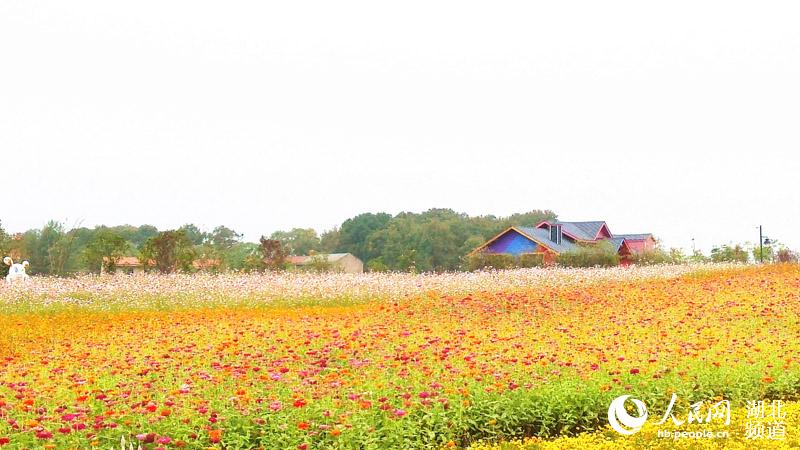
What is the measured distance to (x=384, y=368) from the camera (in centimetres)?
741

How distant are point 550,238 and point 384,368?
101 feet

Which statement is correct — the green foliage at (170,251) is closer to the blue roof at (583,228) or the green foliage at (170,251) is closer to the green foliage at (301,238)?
the blue roof at (583,228)

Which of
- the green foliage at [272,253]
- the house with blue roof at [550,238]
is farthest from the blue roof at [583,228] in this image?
the green foliage at [272,253]

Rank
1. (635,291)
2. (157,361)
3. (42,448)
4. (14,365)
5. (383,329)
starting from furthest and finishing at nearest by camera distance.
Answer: (635,291)
(383,329)
(14,365)
(157,361)
(42,448)

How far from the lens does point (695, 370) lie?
7758 millimetres

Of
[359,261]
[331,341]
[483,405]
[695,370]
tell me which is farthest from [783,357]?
[359,261]

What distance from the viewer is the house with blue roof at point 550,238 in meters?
36.0

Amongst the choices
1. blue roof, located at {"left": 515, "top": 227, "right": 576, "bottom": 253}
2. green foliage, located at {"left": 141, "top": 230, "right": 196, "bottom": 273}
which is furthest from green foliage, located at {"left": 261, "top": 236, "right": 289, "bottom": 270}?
blue roof, located at {"left": 515, "top": 227, "right": 576, "bottom": 253}

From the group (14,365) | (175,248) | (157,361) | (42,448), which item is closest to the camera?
(42,448)

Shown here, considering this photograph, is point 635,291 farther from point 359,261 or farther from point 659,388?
point 359,261

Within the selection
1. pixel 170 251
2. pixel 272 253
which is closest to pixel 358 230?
pixel 272 253

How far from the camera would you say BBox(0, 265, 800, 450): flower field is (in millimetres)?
5719

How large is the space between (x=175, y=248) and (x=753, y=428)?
20.4 metres

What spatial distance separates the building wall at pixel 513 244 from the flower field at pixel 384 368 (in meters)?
21.5
